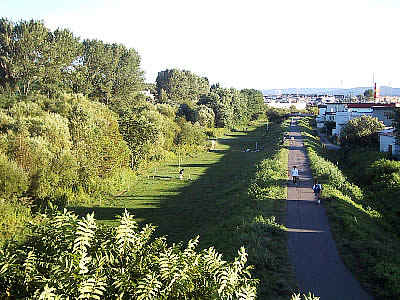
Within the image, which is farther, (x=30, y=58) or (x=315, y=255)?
(x=30, y=58)

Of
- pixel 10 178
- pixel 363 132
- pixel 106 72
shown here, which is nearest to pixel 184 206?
pixel 10 178

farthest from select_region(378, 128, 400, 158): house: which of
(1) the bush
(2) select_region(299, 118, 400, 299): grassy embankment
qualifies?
Result: (1) the bush

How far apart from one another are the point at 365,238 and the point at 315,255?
300 cm

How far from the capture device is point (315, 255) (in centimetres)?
1268

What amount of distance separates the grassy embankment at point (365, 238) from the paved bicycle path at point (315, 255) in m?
0.34

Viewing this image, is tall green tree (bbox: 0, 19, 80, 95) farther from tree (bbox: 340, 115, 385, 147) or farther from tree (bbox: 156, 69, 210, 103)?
tree (bbox: 156, 69, 210, 103)

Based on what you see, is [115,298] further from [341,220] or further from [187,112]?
[187,112]

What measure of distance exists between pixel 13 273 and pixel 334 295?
8501 millimetres

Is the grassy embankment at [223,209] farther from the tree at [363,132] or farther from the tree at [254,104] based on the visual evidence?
the tree at [254,104]

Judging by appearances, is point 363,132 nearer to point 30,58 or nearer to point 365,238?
point 365,238

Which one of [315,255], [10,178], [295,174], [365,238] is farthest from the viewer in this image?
[295,174]

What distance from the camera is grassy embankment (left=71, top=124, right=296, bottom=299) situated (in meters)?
12.2

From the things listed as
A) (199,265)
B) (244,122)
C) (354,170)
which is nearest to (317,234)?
(199,265)

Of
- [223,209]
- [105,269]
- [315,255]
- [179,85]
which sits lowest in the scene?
[223,209]
